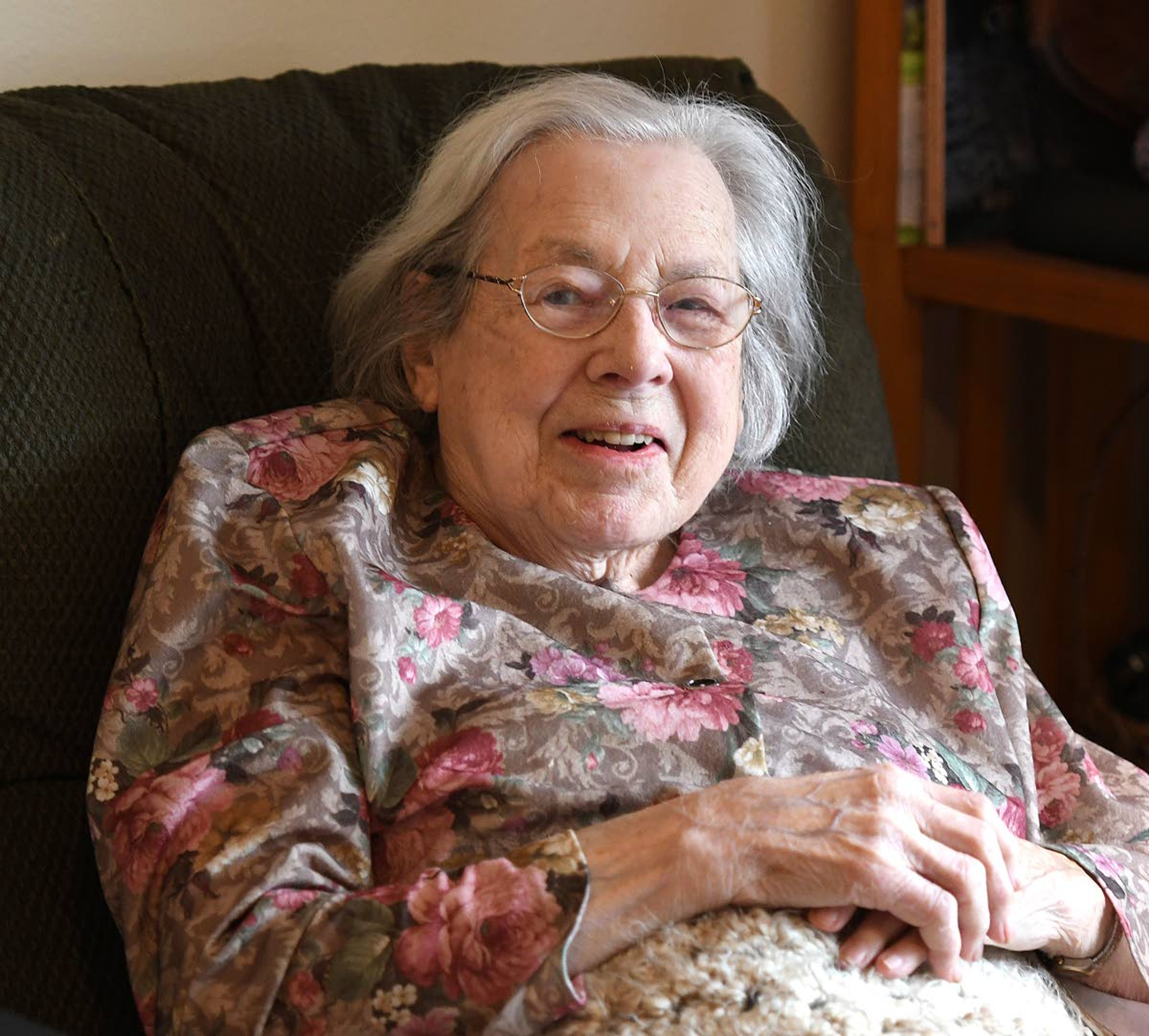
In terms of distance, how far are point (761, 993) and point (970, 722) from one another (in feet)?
1.55

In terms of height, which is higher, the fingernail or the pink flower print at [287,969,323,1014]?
the pink flower print at [287,969,323,1014]

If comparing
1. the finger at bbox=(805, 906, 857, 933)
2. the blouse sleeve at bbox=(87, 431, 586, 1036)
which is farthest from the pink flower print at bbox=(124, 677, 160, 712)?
the finger at bbox=(805, 906, 857, 933)

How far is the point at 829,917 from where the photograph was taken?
1126 millimetres

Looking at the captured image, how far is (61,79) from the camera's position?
1678mm

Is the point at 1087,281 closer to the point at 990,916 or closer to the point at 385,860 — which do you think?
the point at 990,916

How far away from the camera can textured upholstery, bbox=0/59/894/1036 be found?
1.23m

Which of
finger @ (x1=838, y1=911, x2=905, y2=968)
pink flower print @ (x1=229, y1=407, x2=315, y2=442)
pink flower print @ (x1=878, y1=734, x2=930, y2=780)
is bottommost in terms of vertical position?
finger @ (x1=838, y1=911, x2=905, y2=968)

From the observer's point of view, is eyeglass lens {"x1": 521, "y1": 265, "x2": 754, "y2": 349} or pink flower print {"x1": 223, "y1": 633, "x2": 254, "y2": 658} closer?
pink flower print {"x1": 223, "y1": 633, "x2": 254, "y2": 658}

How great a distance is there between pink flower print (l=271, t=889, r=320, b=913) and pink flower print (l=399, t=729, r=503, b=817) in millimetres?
120

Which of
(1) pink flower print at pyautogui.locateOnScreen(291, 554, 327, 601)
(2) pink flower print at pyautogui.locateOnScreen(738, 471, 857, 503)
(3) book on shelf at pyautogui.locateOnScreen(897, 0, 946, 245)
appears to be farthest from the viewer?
(3) book on shelf at pyautogui.locateOnScreen(897, 0, 946, 245)

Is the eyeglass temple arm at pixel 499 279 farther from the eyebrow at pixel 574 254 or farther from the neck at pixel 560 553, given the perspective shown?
the neck at pixel 560 553

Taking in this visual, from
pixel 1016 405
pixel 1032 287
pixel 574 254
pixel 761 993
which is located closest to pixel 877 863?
pixel 761 993

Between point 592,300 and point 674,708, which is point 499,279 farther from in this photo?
point 674,708

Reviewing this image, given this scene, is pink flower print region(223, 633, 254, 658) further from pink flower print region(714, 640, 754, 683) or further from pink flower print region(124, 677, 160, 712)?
pink flower print region(714, 640, 754, 683)
